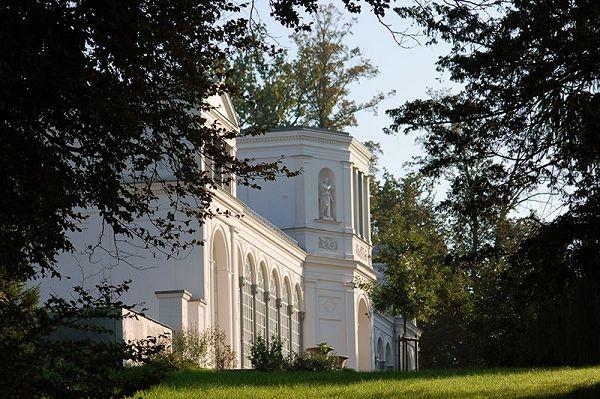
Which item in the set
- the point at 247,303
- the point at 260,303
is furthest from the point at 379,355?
the point at 247,303

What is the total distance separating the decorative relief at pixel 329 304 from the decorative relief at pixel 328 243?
6.65 ft

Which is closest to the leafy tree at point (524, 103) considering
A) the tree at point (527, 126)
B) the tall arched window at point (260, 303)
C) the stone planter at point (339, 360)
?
the tree at point (527, 126)

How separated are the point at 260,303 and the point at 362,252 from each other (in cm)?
1106

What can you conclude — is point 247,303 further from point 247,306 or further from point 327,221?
point 327,221

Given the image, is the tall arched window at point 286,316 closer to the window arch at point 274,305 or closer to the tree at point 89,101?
the window arch at point 274,305

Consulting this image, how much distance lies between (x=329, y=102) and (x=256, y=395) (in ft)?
157

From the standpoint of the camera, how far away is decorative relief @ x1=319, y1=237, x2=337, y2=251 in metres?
58.9

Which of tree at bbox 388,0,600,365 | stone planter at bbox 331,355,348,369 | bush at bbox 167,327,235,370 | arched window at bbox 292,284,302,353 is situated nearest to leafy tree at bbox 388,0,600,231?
tree at bbox 388,0,600,365

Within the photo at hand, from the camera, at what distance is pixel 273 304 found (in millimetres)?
52938

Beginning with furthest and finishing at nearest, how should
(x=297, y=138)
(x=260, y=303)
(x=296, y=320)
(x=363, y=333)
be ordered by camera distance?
(x=363, y=333) < (x=297, y=138) < (x=296, y=320) < (x=260, y=303)

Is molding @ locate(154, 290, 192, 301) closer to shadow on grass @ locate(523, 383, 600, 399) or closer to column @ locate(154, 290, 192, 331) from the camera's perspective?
column @ locate(154, 290, 192, 331)

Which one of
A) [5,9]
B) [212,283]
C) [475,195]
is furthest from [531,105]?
[212,283]

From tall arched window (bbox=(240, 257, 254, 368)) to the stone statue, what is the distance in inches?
384

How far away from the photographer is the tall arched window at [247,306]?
156 feet
